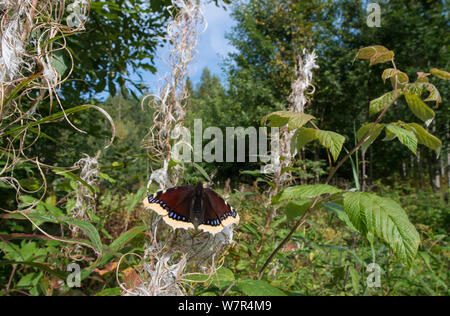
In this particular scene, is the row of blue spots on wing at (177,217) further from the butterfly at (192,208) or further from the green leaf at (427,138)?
the green leaf at (427,138)

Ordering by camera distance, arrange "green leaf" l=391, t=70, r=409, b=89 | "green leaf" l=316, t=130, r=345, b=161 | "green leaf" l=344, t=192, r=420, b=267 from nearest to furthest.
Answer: "green leaf" l=344, t=192, r=420, b=267
"green leaf" l=316, t=130, r=345, b=161
"green leaf" l=391, t=70, r=409, b=89

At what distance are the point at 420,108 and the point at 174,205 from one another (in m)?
0.72

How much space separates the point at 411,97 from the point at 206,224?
667 millimetres

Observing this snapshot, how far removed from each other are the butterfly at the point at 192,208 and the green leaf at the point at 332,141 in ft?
1.02

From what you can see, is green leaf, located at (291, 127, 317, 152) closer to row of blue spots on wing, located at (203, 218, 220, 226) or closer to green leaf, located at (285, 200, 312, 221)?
green leaf, located at (285, 200, 312, 221)

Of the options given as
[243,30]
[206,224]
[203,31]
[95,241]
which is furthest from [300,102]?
[243,30]

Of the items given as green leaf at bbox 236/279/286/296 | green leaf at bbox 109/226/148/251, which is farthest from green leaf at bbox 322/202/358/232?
green leaf at bbox 109/226/148/251

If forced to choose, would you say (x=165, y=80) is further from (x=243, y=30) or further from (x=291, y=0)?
(x=243, y=30)

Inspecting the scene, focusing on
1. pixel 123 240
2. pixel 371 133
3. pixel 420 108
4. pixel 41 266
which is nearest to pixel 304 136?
pixel 371 133

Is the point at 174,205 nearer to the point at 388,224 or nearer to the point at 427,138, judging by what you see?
the point at 388,224

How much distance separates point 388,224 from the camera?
0.56 metres

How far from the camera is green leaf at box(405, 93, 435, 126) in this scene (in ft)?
2.24

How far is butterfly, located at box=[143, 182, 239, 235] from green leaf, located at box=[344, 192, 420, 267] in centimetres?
29

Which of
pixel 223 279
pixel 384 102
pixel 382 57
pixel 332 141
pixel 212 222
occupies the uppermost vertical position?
pixel 382 57
